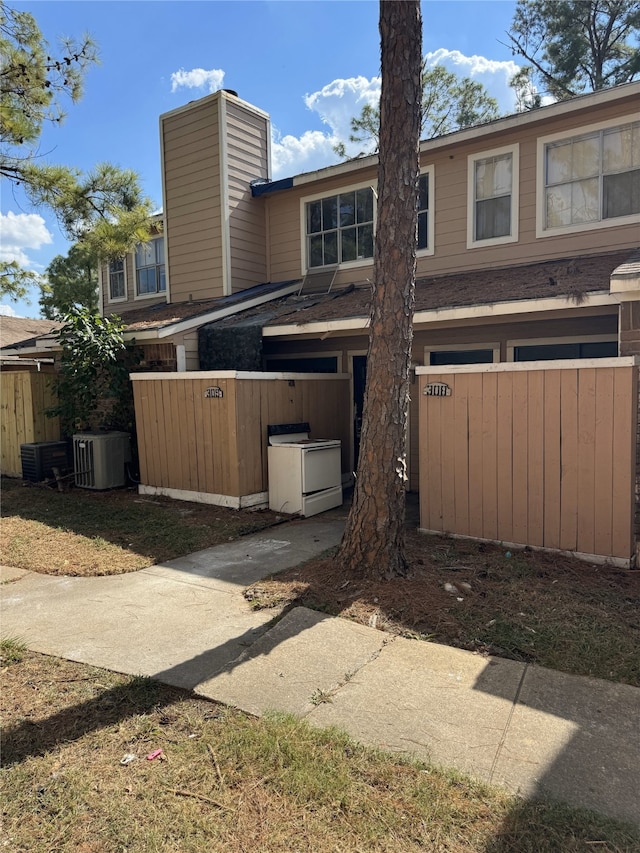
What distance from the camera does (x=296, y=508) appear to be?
299 inches

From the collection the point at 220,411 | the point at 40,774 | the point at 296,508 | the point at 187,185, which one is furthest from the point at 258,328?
the point at 40,774

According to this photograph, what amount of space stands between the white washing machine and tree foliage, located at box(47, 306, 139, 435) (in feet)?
9.94

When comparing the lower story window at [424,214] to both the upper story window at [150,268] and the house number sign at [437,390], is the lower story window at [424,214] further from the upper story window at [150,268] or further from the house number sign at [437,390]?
the upper story window at [150,268]

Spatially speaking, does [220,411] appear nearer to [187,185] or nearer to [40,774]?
[40,774]

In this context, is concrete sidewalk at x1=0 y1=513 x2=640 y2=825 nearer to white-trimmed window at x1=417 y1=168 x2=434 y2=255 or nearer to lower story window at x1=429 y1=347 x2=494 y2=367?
lower story window at x1=429 y1=347 x2=494 y2=367

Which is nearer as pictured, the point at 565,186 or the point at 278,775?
the point at 278,775

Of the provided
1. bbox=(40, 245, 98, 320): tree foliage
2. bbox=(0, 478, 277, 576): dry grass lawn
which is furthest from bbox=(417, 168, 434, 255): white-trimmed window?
bbox=(40, 245, 98, 320): tree foliage

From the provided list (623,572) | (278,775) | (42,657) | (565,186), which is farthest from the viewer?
(565,186)

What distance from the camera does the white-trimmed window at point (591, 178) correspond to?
771cm


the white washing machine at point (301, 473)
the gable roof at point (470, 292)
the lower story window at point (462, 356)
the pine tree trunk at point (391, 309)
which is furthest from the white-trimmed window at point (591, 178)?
the white washing machine at point (301, 473)

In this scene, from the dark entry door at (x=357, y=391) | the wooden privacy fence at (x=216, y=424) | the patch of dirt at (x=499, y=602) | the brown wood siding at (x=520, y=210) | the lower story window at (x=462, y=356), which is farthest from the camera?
the dark entry door at (x=357, y=391)

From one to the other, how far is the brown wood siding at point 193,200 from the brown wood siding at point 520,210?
198cm

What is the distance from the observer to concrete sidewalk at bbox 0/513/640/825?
102 inches

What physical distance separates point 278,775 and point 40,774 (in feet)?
3.48
